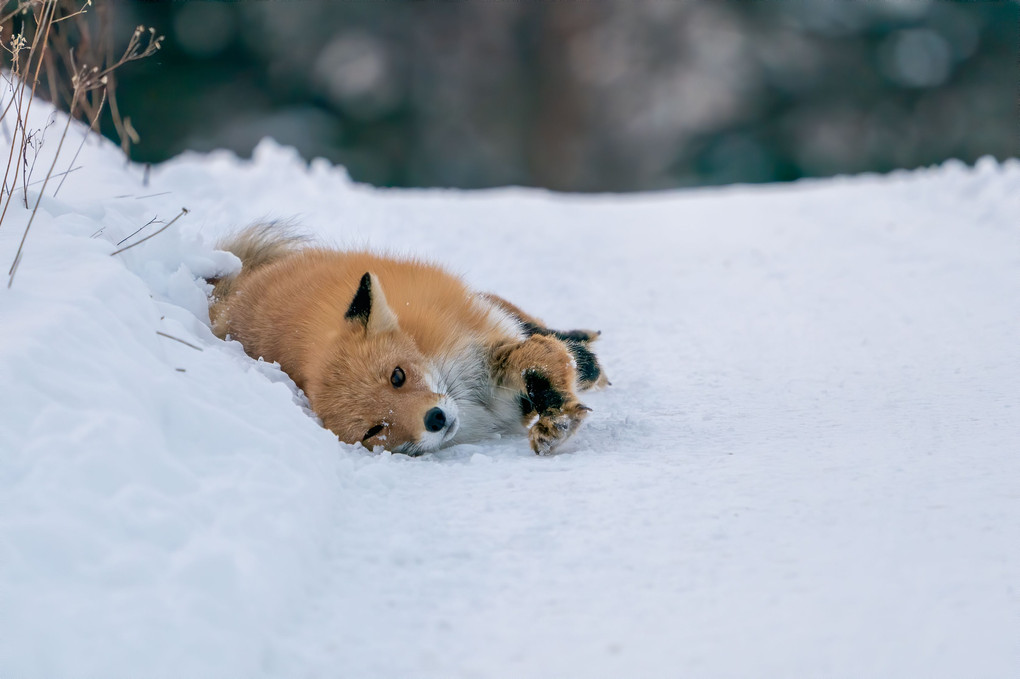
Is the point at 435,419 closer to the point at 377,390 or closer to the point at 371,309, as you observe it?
the point at 377,390

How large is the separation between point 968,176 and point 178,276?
6.00 m

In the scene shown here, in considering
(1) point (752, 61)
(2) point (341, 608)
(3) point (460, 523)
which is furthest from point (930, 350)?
(1) point (752, 61)

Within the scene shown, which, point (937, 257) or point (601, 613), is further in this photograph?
point (937, 257)

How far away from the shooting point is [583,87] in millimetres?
14469

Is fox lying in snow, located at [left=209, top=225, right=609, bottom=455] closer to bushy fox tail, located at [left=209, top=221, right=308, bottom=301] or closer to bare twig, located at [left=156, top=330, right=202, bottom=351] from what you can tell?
bushy fox tail, located at [left=209, top=221, right=308, bottom=301]

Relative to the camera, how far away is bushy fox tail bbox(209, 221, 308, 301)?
4.17 m

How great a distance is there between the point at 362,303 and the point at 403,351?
9.3 inches

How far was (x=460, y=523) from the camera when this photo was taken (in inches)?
90.7

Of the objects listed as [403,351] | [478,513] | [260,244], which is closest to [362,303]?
[403,351]

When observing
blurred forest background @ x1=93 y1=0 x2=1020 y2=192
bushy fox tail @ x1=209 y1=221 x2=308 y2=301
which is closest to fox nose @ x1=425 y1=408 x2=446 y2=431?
bushy fox tail @ x1=209 y1=221 x2=308 y2=301

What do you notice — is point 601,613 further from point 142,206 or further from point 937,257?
point 937,257

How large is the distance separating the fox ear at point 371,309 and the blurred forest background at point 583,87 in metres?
11.9

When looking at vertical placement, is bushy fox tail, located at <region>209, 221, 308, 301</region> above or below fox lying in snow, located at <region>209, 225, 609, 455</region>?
below

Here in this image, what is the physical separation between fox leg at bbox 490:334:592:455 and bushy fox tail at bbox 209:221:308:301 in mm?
1386
